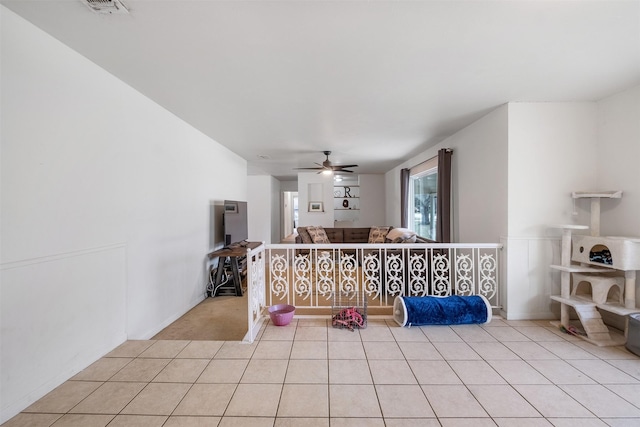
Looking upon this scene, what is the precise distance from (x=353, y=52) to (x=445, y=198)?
286 centimetres

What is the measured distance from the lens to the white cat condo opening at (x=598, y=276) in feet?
7.64

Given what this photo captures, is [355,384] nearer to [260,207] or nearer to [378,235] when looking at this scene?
[378,235]

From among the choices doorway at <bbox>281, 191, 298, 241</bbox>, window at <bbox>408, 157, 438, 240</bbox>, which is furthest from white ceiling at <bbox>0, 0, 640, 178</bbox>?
doorway at <bbox>281, 191, 298, 241</bbox>

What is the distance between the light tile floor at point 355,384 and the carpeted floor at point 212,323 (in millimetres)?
572

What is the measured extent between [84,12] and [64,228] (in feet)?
4.50

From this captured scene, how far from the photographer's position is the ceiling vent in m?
1.48

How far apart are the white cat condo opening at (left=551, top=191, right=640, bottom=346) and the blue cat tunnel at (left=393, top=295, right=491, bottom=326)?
2.40 feet

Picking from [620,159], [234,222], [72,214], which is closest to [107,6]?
[72,214]

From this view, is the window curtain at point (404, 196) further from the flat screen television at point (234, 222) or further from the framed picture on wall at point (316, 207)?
the flat screen television at point (234, 222)

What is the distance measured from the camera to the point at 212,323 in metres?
3.31

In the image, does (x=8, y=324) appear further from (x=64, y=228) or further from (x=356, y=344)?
(x=356, y=344)

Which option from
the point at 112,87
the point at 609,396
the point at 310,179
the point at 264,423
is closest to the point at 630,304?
the point at 609,396

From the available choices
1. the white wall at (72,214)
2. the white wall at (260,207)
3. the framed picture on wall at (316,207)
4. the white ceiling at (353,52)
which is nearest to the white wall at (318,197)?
the framed picture on wall at (316,207)

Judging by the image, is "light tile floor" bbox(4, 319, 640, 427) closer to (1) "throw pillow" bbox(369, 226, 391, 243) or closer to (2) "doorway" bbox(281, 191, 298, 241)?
(1) "throw pillow" bbox(369, 226, 391, 243)
